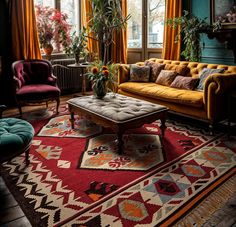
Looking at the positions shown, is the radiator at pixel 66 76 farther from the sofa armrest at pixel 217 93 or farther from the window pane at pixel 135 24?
the sofa armrest at pixel 217 93

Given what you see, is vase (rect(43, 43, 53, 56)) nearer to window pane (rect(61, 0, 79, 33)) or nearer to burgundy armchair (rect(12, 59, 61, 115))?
burgundy armchair (rect(12, 59, 61, 115))

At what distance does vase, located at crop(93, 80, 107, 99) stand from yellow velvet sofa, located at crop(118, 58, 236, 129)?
861mm

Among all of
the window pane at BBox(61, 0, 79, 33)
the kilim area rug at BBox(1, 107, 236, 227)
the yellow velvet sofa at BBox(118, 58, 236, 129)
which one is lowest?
the kilim area rug at BBox(1, 107, 236, 227)

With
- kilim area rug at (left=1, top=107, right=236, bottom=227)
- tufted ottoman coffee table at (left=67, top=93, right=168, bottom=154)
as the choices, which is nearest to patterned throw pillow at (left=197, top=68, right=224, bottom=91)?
kilim area rug at (left=1, top=107, right=236, bottom=227)

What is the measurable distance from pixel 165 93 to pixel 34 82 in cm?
220

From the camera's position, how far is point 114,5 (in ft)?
18.4

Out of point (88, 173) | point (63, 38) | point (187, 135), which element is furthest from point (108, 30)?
point (88, 173)

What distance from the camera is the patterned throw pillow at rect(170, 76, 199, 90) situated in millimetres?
4102

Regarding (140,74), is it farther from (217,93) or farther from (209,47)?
(217,93)

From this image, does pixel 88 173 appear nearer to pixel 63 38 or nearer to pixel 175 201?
pixel 175 201

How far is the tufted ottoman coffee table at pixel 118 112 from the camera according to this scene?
296 cm

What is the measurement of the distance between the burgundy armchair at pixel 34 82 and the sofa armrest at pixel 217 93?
2.23 meters

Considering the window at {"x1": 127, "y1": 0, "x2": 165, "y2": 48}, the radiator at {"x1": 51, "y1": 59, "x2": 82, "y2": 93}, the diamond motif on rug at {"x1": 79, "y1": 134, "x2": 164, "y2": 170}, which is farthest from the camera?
the window at {"x1": 127, "y1": 0, "x2": 165, "y2": 48}

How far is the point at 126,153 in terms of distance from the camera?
9.93ft
